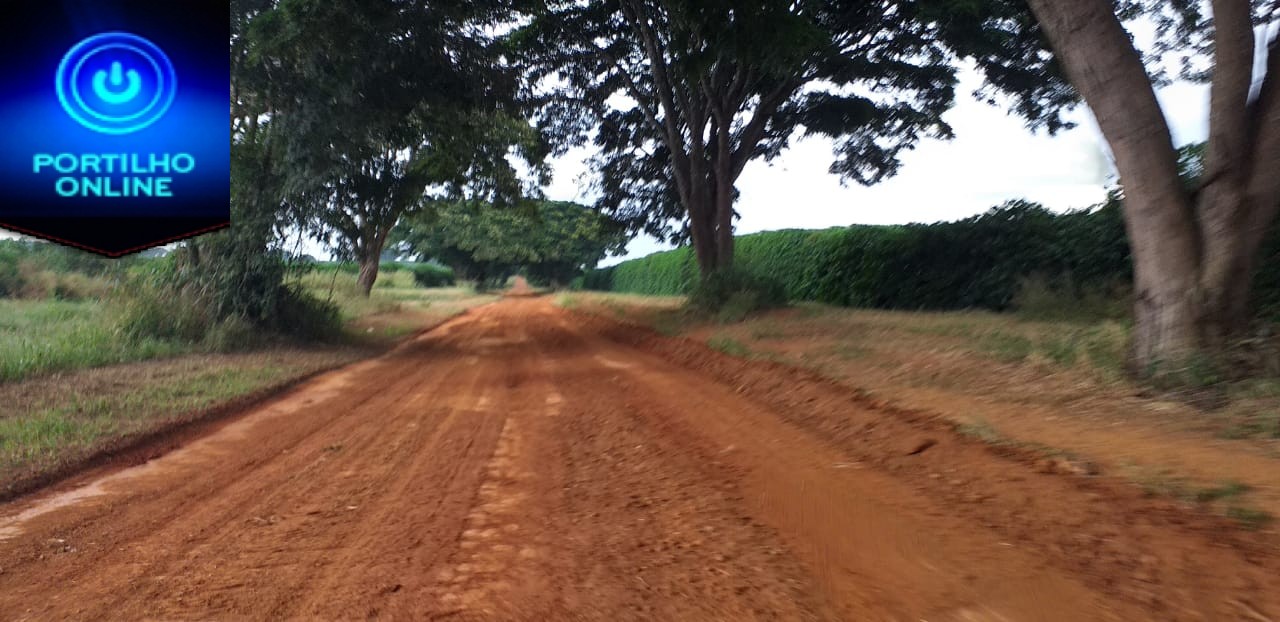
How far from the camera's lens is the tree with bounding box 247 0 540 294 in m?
12.1

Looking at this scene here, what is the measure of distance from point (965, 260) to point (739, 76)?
22.4 ft

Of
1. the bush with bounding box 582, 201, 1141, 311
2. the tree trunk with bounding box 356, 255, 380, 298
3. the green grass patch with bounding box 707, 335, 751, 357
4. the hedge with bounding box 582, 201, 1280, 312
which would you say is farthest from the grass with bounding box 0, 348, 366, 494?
the tree trunk with bounding box 356, 255, 380, 298

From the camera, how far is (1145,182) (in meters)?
6.68

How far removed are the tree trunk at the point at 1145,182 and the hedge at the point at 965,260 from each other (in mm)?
4005

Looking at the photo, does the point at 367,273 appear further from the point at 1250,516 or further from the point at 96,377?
the point at 1250,516

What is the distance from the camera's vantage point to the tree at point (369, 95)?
1211 centimetres

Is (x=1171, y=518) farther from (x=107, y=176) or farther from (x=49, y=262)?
(x=49, y=262)

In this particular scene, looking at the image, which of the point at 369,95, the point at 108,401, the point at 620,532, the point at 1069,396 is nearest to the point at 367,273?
the point at 369,95

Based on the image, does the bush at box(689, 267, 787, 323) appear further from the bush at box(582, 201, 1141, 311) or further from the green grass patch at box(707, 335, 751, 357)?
the green grass patch at box(707, 335, 751, 357)

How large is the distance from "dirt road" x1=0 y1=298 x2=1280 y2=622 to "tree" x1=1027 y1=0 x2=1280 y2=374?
2413 millimetres

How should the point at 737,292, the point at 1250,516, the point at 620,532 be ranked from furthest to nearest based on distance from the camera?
the point at 737,292 → the point at 620,532 → the point at 1250,516

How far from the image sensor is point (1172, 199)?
6574mm

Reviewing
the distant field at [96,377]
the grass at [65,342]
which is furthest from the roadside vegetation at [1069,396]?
the grass at [65,342]

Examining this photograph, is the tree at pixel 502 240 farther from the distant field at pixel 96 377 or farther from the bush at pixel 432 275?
the distant field at pixel 96 377
